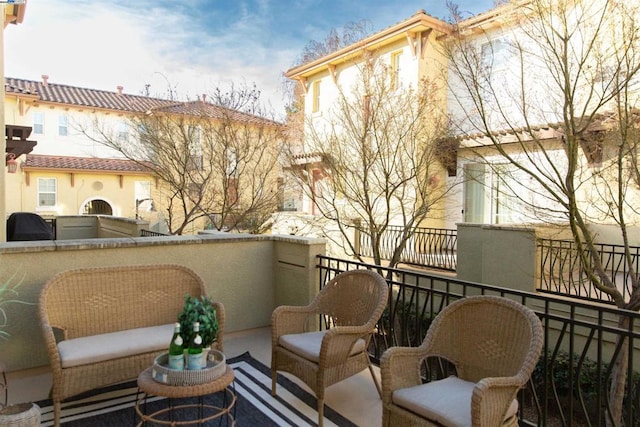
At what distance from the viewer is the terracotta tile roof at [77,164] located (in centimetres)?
1707

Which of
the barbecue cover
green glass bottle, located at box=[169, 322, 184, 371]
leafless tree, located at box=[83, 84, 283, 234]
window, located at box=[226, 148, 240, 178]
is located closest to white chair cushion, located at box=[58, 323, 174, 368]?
green glass bottle, located at box=[169, 322, 184, 371]

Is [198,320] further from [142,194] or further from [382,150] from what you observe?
[142,194]

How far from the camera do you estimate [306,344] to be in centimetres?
310

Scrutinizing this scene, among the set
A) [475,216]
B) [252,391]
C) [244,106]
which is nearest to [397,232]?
[475,216]

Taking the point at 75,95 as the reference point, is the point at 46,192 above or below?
below

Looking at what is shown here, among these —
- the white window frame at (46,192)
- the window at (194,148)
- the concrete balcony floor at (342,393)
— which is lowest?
the concrete balcony floor at (342,393)

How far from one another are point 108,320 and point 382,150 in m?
5.89

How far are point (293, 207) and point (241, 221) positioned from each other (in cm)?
480

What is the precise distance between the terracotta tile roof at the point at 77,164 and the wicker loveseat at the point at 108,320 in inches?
583

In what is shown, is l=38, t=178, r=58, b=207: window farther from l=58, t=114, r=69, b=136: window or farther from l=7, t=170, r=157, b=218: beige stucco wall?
l=58, t=114, r=69, b=136: window

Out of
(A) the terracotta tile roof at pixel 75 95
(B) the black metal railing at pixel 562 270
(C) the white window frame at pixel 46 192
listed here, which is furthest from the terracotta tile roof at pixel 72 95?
(B) the black metal railing at pixel 562 270

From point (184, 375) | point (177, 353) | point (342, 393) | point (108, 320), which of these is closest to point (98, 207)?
point (108, 320)

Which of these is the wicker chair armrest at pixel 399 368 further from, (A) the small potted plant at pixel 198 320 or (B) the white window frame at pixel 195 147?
(B) the white window frame at pixel 195 147

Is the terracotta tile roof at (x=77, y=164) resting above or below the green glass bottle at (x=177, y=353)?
above
